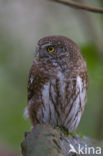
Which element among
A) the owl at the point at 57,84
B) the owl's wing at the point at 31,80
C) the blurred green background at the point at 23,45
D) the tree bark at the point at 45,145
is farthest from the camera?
the blurred green background at the point at 23,45

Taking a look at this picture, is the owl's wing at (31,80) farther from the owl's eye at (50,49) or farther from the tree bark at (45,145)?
the tree bark at (45,145)

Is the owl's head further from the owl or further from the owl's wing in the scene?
the owl's wing

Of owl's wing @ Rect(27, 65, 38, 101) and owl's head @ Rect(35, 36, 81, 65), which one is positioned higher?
owl's head @ Rect(35, 36, 81, 65)

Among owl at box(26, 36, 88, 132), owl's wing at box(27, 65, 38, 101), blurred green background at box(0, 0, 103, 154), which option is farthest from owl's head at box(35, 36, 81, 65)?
blurred green background at box(0, 0, 103, 154)

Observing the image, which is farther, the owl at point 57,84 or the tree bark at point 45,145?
the owl at point 57,84

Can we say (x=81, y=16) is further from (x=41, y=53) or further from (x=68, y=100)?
(x=68, y=100)

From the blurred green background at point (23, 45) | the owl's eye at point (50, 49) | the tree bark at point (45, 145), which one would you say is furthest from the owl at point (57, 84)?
the tree bark at point (45, 145)

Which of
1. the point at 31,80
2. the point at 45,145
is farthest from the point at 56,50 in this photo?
the point at 45,145

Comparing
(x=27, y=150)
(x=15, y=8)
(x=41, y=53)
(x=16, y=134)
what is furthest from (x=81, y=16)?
(x=27, y=150)
